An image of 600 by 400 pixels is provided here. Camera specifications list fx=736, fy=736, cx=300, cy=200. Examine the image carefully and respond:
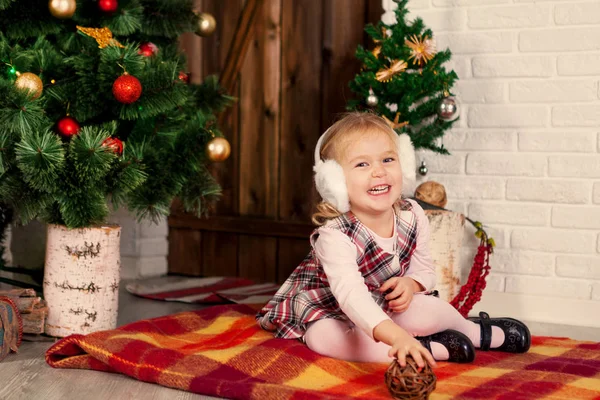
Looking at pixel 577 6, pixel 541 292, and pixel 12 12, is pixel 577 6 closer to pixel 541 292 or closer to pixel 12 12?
pixel 541 292

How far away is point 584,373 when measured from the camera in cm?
171

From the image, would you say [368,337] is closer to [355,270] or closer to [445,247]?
[355,270]

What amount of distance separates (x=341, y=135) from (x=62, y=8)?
931mm

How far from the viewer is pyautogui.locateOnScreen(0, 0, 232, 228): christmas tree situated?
1966mm

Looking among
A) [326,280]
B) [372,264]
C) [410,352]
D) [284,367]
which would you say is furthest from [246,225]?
[410,352]

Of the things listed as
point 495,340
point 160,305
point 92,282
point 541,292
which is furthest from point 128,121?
point 541,292

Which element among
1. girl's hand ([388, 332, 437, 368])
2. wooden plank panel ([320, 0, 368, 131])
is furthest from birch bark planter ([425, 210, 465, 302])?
girl's hand ([388, 332, 437, 368])

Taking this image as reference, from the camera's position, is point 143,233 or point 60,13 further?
point 143,233

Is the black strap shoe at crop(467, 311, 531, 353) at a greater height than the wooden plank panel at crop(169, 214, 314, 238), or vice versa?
the wooden plank panel at crop(169, 214, 314, 238)

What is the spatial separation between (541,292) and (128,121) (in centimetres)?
151

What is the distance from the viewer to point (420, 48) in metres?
2.49

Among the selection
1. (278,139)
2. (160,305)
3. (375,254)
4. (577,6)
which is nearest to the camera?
(375,254)

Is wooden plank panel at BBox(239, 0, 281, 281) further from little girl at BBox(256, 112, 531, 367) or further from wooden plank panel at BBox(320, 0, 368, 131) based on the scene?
little girl at BBox(256, 112, 531, 367)

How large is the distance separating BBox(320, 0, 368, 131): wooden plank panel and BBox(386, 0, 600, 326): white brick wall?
40 centimetres
